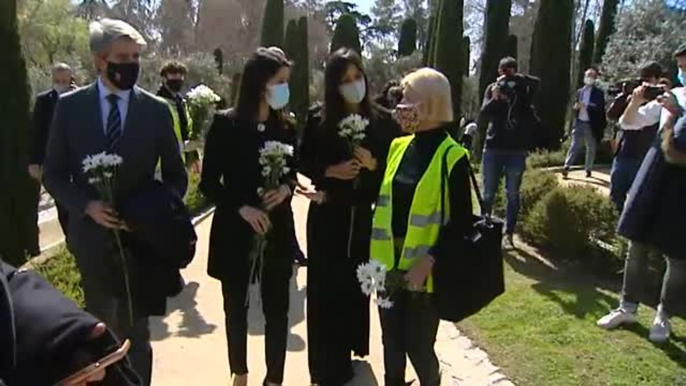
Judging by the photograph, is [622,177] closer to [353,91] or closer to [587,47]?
[353,91]

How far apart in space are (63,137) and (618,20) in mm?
23185

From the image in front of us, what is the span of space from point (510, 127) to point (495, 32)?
1302 centimetres

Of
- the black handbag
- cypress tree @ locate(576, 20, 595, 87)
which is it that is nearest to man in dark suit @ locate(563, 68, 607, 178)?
the black handbag

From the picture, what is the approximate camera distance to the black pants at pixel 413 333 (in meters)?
3.14

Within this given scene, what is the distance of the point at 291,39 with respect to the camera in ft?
100

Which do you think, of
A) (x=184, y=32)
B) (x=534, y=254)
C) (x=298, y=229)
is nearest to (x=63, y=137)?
(x=534, y=254)

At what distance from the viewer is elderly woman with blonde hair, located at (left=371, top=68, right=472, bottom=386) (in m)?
2.97


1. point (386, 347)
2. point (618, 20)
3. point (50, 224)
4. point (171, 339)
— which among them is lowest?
point (50, 224)

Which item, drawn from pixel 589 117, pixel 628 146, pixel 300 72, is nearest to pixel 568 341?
pixel 628 146

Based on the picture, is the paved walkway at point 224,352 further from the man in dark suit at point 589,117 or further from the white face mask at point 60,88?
the man in dark suit at point 589,117

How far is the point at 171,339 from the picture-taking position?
15.6 feet

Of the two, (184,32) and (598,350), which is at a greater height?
(184,32)

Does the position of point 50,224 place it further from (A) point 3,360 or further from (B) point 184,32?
(B) point 184,32

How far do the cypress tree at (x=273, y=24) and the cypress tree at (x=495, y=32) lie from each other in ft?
40.5
